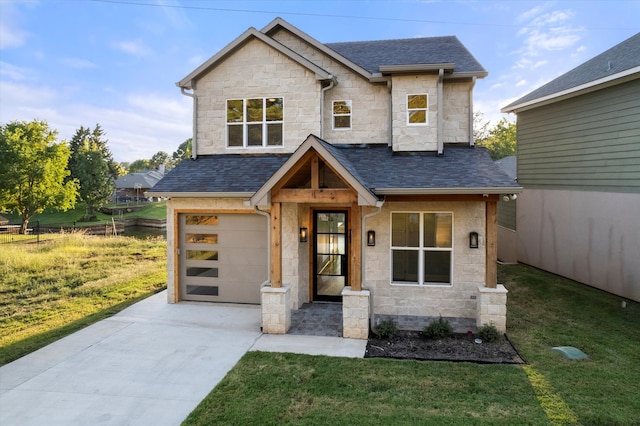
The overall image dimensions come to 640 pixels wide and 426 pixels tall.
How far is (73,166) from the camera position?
40344 mm

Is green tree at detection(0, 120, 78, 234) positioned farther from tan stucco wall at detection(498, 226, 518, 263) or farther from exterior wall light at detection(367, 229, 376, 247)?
tan stucco wall at detection(498, 226, 518, 263)

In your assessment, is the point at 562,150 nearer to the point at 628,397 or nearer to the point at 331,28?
the point at 628,397

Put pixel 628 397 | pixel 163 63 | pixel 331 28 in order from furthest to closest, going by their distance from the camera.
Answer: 1. pixel 331 28
2. pixel 163 63
3. pixel 628 397

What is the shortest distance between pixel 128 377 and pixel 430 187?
20.0 feet

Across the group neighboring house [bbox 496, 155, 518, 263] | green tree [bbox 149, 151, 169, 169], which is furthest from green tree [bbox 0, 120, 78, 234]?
green tree [bbox 149, 151, 169, 169]

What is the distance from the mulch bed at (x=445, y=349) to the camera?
6.20m

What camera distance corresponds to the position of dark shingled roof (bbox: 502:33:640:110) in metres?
9.61

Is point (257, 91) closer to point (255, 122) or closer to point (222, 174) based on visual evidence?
point (255, 122)

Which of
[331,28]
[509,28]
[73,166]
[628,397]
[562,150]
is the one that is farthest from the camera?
[73,166]

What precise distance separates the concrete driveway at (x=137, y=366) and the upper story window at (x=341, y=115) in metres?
5.19

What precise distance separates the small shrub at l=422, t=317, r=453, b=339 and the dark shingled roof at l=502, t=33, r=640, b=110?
25.7 feet

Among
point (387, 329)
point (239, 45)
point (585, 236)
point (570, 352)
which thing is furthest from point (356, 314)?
point (585, 236)

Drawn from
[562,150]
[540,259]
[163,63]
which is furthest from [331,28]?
[540,259]

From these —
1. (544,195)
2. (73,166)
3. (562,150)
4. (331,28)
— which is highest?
(331,28)
